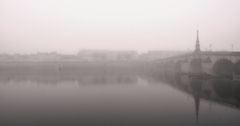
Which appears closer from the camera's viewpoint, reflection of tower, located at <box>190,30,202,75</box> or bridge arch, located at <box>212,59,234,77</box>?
bridge arch, located at <box>212,59,234,77</box>

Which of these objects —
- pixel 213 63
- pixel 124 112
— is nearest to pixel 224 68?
pixel 213 63

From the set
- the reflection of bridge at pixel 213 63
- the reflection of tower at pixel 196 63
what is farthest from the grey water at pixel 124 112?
the reflection of tower at pixel 196 63

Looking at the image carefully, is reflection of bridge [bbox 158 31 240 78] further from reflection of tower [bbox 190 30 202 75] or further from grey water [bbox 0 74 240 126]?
grey water [bbox 0 74 240 126]

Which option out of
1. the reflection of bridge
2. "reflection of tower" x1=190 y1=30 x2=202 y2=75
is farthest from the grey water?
"reflection of tower" x1=190 y1=30 x2=202 y2=75

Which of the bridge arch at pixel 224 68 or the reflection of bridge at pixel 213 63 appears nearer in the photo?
the reflection of bridge at pixel 213 63

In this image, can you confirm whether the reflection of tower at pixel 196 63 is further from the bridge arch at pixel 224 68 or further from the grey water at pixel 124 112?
the grey water at pixel 124 112

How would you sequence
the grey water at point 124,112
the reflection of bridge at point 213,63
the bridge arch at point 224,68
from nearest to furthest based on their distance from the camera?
the grey water at point 124,112
the reflection of bridge at point 213,63
the bridge arch at point 224,68

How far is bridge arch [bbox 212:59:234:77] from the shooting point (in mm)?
28000

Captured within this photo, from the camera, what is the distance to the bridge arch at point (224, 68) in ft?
91.9

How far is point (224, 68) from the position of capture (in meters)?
28.4

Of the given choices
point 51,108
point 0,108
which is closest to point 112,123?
point 51,108

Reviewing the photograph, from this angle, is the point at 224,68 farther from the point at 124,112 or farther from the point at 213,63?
the point at 124,112

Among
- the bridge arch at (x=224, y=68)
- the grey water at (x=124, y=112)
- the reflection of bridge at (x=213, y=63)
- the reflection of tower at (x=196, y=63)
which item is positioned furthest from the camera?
the reflection of tower at (x=196, y=63)

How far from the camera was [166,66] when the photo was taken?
5181cm
